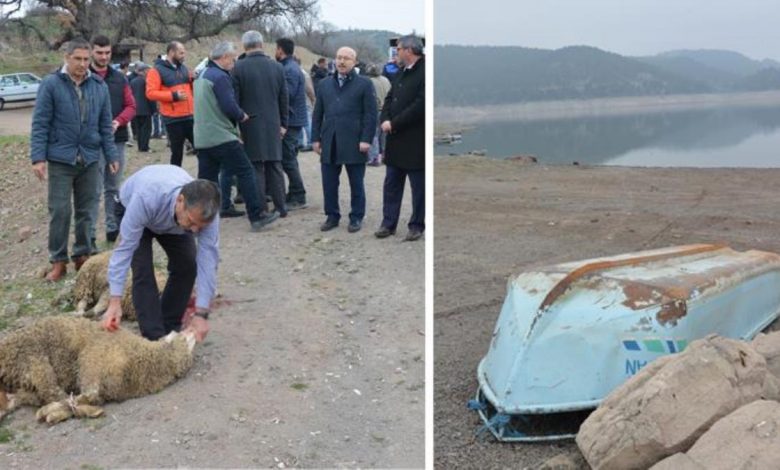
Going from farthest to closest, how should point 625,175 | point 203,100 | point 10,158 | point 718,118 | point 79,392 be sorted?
1. point 718,118
2. point 625,175
3. point 10,158
4. point 203,100
5. point 79,392

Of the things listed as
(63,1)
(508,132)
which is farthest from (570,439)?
(508,132)

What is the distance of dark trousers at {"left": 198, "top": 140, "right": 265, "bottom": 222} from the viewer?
18.9 ft

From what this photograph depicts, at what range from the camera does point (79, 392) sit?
3.48 meters

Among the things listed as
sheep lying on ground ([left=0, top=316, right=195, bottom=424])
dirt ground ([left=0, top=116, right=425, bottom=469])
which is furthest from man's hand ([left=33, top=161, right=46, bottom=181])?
sheep lying on ground ([left=0, top=316, right=195, bottom=424])

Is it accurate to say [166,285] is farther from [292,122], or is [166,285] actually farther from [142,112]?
[142,112]

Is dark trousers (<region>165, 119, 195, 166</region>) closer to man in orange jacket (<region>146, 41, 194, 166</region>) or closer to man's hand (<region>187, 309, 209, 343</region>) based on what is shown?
man in orange jacket (<region>146, 41, 194, 166</region>)

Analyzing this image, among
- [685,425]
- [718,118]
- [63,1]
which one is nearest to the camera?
[685,425]

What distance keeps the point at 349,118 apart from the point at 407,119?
510 mm

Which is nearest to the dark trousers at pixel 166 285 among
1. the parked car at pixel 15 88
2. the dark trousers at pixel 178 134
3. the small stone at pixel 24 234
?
the dark trousers at pixel 178 134

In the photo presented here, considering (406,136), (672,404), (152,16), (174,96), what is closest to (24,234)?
(174,96)

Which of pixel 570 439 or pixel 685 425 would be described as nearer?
pixel 685 425

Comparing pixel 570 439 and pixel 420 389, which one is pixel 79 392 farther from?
pixel 570 439

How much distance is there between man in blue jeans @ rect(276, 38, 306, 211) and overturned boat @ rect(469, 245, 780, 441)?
121 inches

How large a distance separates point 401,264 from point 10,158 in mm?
9977
